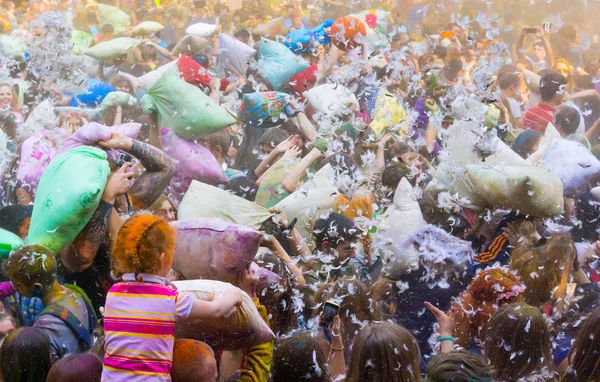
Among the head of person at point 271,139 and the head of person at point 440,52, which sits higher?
the head of person at point 440,52

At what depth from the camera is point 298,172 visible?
334 cm

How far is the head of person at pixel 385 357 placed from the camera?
6.26ft

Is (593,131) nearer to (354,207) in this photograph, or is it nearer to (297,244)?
(354,207)

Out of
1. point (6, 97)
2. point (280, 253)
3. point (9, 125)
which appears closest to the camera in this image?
point (280, 253)

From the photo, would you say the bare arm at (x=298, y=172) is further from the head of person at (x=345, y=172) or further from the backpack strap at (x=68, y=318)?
the backpack strap at (x=68, y=318)

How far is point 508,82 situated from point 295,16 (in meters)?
1.85

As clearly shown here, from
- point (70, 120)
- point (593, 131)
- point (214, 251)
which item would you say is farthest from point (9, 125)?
point (593, 131)

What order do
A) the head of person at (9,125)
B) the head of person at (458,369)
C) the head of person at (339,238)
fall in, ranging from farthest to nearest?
the head of person at (9,125)
the head of person at (339,238)
the head of person at (458,369)

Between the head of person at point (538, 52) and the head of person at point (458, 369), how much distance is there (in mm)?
3764

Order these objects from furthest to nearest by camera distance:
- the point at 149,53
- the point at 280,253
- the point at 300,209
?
the point at 149,53, the point at 300,209, the point at 280,253

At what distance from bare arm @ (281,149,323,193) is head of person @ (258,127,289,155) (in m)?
0.23

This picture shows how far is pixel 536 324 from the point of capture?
2074mm

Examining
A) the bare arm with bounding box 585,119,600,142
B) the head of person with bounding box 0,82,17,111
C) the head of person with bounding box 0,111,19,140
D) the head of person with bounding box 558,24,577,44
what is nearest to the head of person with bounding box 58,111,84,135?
the head of person with bounding box 0,111,19,140

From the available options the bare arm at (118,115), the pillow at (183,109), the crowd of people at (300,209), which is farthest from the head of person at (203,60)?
the pillow at (183,109)
